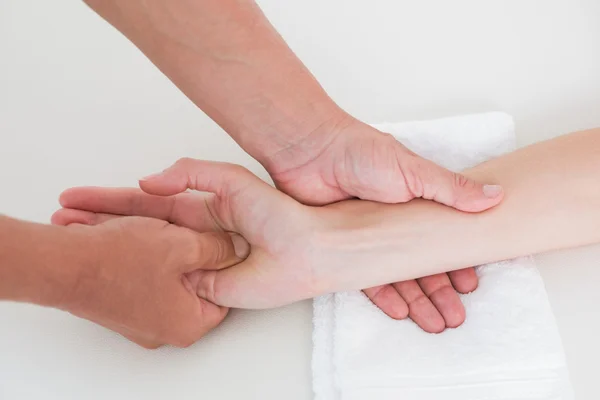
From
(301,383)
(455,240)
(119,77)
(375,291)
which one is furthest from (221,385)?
(119,77)

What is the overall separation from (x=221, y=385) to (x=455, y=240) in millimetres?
340

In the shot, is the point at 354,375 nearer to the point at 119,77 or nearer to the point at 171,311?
the point at 171,311

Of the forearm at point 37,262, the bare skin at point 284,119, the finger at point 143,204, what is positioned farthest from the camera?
the finger at point 143,204

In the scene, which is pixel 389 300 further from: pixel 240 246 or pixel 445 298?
pixel 240 246

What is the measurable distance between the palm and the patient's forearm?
0.07 feet

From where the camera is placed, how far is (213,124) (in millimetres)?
1039

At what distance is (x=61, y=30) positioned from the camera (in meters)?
1.21

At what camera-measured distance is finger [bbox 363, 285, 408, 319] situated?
794mm

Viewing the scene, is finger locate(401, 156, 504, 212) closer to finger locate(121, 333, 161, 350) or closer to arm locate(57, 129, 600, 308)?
arm locate(57, 129, 600, 308)

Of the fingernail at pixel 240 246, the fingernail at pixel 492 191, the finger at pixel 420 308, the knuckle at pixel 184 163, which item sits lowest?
the finger at pixel 420 308

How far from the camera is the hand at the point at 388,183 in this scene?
0.79 metres

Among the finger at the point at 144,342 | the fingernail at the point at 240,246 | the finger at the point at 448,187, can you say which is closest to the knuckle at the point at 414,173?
the finger at the point at 448,187

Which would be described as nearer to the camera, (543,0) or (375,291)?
(375,291)

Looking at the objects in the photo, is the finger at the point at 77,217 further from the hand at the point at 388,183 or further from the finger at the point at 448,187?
the finger at the point at 448,187
